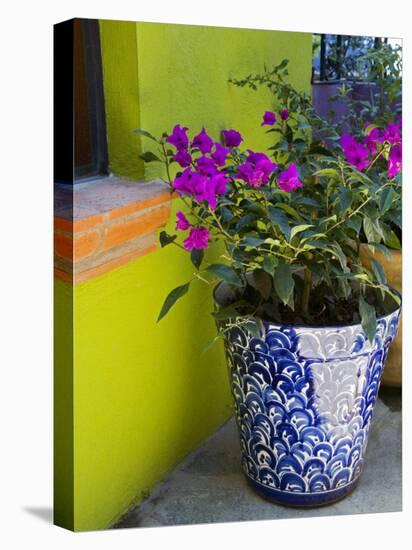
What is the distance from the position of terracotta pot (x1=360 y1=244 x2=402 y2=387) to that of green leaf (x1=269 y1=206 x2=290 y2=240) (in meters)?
0.42

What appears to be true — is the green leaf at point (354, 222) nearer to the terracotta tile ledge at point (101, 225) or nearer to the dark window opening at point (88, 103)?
the terracotta tile ledge at point (101, 225)

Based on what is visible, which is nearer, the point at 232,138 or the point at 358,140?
the point at 232,138

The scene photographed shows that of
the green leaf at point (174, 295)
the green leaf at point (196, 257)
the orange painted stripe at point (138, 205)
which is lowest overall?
the green leaf at point (174, 295)

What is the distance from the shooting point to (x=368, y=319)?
5.85 feet

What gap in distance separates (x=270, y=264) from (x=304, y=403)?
346 mm

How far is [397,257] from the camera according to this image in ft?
7.22

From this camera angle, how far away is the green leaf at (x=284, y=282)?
170cm

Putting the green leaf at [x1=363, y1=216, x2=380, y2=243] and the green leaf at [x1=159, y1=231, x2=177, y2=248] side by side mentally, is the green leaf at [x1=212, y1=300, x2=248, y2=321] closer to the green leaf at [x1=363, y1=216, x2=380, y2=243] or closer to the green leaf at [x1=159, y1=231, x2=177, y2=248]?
the green leaf at [x1=159, y1=231, x2=177, y2=248]

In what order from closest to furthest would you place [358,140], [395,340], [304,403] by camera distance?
[304,403] → [358,140] → [395,340]

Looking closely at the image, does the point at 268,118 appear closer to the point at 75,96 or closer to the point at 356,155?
the point at 356,155

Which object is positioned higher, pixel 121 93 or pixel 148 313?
pixel 121 93

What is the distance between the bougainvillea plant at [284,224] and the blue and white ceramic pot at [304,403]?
7cm

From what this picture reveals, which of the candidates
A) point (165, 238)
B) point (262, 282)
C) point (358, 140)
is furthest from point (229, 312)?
point (358, 140)

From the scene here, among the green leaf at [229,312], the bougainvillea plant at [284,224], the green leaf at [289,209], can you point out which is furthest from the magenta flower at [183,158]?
the green leaf at [229,312]
